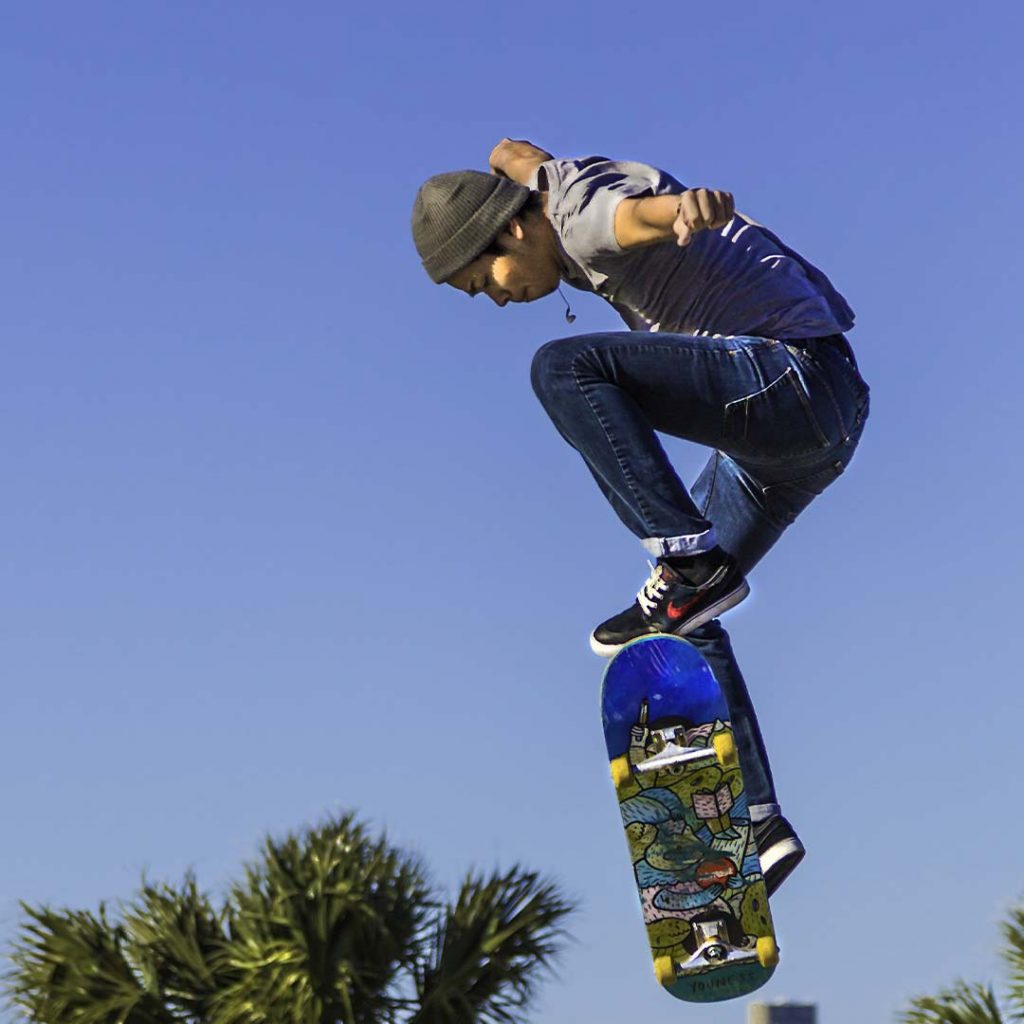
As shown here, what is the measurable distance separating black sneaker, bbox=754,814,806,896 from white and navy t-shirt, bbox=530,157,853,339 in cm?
239

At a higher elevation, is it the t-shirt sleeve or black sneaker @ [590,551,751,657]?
the t-shirt sleeve

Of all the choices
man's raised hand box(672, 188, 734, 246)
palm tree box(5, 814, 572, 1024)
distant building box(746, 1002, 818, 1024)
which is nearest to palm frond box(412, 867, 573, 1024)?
palm tree box(5, 814, 572, 1024)

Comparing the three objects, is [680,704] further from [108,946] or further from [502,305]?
[108,946]

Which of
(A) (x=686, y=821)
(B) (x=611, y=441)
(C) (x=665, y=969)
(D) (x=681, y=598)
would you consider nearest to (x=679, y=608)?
(D) (x=681, y=598)

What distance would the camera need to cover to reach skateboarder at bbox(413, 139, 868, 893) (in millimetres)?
7539

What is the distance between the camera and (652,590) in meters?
8.03

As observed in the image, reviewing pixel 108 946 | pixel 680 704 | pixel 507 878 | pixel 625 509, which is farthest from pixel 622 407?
pixel 108 946

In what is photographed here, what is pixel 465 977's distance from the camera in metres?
A: 15.0

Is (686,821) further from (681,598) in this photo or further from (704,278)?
Answer: (704,278)

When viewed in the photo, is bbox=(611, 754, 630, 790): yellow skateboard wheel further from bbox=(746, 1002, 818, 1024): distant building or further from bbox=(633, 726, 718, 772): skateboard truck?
bbox=(746, 1002, 818, 1024): distant building

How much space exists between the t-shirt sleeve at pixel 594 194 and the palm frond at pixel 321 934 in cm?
832

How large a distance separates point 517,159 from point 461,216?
949 millimetres

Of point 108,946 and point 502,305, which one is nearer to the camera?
point 502,305

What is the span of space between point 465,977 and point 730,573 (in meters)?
7.93
